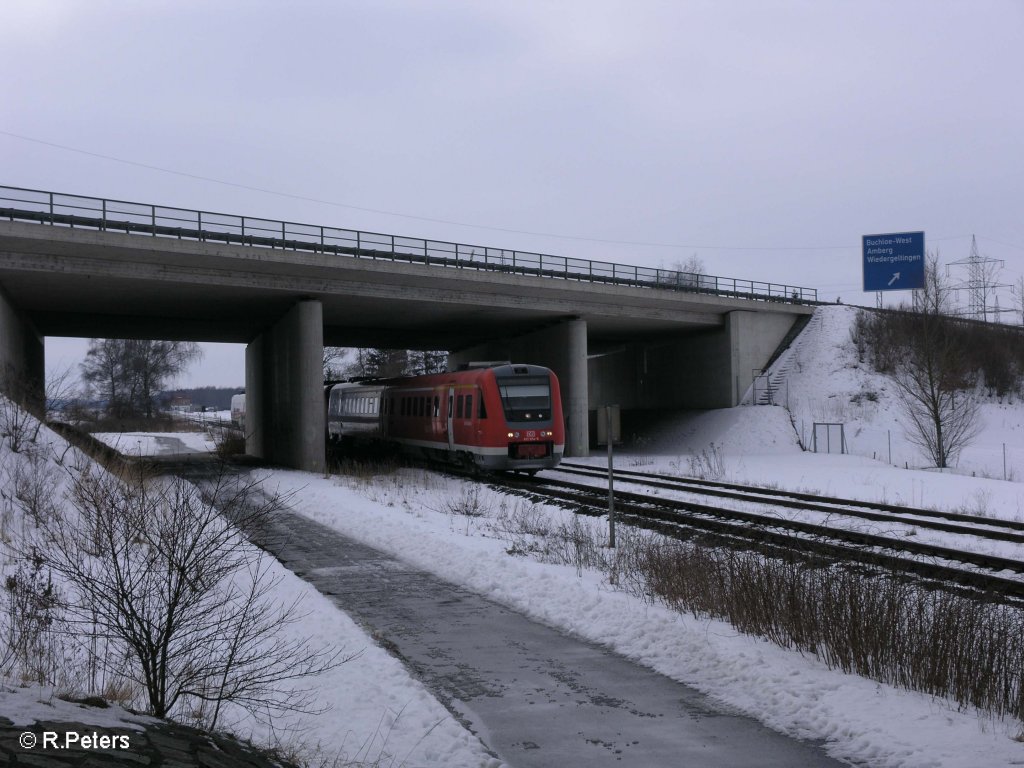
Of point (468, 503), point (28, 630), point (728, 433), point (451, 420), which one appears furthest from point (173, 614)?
point (728, 433)

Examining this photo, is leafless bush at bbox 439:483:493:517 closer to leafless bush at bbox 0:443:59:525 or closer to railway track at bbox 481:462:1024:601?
railway track at bbox 481:462:1024:601

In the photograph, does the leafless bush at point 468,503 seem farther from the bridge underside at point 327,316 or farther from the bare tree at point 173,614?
the bare tree at point 173,614

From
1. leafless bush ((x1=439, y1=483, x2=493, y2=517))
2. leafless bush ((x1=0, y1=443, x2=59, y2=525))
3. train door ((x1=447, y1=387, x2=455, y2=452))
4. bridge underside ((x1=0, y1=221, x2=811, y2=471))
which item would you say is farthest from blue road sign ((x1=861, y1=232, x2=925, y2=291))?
leafless bush ((x1=0, y1=443, x2=59, y2=525))

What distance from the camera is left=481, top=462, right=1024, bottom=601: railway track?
10763 mm

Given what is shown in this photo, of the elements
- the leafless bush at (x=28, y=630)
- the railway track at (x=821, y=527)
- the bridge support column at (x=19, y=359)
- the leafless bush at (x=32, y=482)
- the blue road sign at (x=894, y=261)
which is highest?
the blue road sign at (x=894, y=261)

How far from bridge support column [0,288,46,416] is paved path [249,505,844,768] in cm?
1411

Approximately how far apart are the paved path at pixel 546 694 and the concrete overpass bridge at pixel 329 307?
57.1 ft

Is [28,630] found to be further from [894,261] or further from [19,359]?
[894,261]

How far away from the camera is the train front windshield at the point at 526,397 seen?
24.9 metres

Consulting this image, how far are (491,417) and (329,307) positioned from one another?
12.0m

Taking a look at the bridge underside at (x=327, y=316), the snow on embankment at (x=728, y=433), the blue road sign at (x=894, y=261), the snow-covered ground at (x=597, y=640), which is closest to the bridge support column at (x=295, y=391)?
the bridge underside at (x=327, y=316)

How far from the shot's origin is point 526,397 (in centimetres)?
2522

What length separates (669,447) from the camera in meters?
41.6

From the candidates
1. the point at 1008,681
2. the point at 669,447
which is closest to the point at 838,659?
the point at 1008,681
